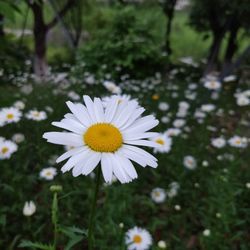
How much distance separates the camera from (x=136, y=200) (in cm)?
260

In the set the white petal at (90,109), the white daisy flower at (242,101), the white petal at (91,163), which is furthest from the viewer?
the white daisy flower at (242,101)

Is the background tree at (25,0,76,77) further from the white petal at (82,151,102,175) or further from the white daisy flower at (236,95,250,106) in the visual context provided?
the white petal at (82,151,102,175)

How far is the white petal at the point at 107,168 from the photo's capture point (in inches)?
39.1

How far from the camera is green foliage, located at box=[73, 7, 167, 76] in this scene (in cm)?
578

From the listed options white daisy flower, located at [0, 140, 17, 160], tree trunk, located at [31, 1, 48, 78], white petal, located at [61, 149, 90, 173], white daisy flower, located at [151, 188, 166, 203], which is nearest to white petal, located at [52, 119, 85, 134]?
white petal, located at [61, 149, 90, 173]

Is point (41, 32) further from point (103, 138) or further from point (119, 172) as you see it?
point (119, 172)

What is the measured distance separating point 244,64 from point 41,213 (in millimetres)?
6850

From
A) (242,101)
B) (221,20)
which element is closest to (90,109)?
(242,101)

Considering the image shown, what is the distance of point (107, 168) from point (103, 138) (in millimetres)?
117

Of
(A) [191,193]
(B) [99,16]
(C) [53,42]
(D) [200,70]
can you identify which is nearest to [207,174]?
(A) [191,193]

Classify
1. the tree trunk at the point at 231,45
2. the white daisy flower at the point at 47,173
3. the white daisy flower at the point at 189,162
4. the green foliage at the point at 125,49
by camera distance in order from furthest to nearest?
the green foliage at the point at 125,49, the tree trunk at the point at 231,45, the white daisy flower at the point at 189,162, the white daisy flower at the point at 47,173

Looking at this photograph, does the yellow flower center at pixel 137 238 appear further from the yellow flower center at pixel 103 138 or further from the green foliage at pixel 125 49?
the green foliage at pixel 125 49

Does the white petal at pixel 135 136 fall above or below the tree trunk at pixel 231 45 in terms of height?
above

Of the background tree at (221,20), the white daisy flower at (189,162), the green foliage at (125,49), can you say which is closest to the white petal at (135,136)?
the white daisy flower at (189,162)
